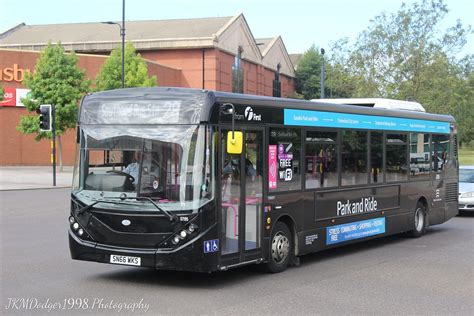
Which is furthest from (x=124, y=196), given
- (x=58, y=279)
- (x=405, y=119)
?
(x=405, y=119)

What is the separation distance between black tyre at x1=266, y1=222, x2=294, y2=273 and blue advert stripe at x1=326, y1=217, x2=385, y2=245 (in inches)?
49.6

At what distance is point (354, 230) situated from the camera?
1135 centimetres

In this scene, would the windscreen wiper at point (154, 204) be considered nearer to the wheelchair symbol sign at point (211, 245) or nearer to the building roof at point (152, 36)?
the wheelchair symbol sign at point (211, 245)

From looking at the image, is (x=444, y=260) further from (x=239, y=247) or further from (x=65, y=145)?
(x=65, y=145)

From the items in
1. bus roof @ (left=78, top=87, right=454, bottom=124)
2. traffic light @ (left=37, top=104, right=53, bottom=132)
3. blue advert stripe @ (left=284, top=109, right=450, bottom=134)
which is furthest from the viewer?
traffic light @ (left=37, top=104, right=53, bottom=132)

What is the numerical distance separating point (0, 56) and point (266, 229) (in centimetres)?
4200

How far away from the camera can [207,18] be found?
66625mm

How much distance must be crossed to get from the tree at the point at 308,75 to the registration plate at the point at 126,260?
76009 millimetres

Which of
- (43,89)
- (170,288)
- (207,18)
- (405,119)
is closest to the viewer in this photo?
(170,288)

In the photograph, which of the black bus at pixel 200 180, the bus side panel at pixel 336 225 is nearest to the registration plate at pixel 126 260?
the black bus at pixel 200 180

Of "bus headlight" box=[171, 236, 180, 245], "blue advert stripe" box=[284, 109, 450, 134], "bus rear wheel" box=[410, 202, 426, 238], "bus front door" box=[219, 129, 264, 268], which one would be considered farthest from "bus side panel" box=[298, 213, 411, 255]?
"bus headlight" box=[171, 236, 180, 245]

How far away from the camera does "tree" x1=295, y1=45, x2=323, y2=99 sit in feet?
274

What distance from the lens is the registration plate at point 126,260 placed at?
799cm

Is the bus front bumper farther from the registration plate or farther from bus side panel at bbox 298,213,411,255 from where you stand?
bus side panel at bbox 298,213,411,255
